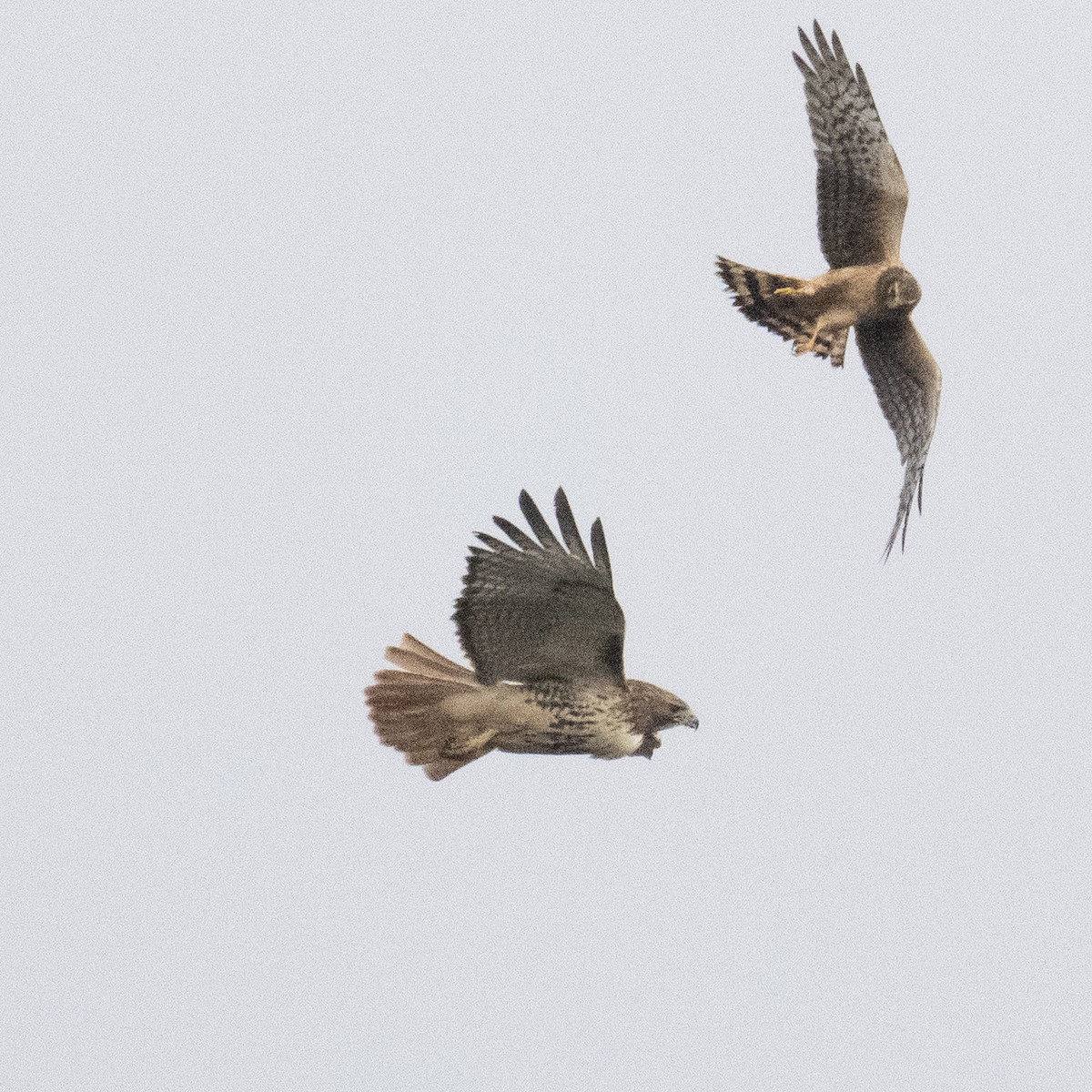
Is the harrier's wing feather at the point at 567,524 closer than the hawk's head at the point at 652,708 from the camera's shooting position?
Yes

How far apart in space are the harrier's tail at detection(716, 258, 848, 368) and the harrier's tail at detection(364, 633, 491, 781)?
2619mm

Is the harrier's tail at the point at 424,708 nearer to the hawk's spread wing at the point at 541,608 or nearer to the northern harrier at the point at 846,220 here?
the hawk's spread wing at the point at 541,608

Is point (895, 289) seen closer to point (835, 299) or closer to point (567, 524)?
point (835, 299)

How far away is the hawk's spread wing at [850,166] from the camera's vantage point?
1121 cm

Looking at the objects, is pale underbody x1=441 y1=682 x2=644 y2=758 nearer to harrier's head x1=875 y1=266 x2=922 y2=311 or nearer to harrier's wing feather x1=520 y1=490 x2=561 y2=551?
harrier's wing feather x1=520 y1=490 x2=561 y2=551

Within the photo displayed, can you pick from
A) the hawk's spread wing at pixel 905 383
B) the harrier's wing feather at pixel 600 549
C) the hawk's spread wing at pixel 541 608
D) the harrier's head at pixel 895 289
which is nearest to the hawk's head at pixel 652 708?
the hawk's spread wing at pixel 541 608

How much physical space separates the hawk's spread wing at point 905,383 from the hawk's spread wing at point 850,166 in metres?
0.52

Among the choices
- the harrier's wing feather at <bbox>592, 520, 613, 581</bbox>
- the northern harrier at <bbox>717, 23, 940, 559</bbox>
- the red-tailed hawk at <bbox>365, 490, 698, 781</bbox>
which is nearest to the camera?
the harrier's wing feather at <bbox>592, 520, 613, 581</bbox>

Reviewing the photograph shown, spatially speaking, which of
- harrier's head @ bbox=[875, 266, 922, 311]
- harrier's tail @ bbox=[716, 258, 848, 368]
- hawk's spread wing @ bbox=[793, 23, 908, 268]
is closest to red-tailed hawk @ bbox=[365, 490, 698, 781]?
harrier's tail @ bbox=[716, 258, 848, 368]

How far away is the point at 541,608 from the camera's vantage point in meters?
8.95

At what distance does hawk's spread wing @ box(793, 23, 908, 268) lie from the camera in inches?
441

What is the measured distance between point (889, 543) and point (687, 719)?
2.12 m

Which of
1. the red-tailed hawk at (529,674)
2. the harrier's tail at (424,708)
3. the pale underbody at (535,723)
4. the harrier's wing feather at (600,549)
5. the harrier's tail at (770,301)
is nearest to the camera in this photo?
the harrier's wing feather at (600,549)

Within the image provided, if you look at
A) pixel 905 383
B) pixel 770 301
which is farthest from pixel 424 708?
pixel 905 383
